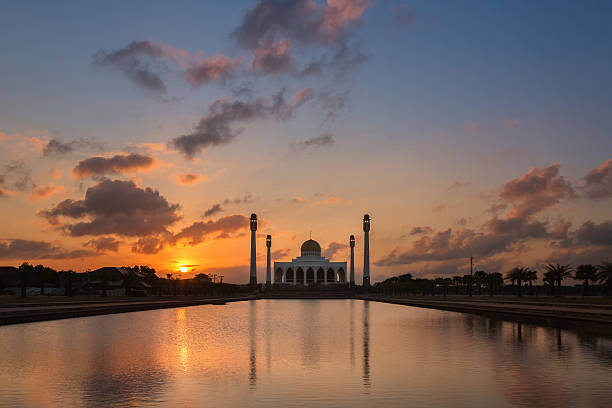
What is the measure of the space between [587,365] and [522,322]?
1458 centimetres

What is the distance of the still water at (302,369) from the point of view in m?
9.64

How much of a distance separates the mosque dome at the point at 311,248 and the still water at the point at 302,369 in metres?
106

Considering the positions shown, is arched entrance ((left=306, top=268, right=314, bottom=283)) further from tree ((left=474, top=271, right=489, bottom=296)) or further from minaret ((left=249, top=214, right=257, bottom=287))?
tree ((left=474, top=271, right=489, bottom=296))

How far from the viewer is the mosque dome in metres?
127

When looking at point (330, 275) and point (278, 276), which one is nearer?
point (330, 275)

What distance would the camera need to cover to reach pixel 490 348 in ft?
54.6

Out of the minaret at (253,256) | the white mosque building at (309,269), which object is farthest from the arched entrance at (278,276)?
the minaret at (253,256)

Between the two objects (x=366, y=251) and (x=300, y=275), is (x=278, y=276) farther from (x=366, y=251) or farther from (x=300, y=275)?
(x=366, y=251)

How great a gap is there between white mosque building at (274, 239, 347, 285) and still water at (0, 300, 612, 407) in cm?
10202

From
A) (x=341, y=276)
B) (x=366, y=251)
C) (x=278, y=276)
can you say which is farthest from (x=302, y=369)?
(x=341, y=276)

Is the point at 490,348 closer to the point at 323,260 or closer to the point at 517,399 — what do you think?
the point at 517,399

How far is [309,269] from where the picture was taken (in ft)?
408

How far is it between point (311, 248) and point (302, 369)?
11484 centimetres

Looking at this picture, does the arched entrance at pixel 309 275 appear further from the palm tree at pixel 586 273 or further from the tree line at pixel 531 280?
the palm tree at pixel 586 273
